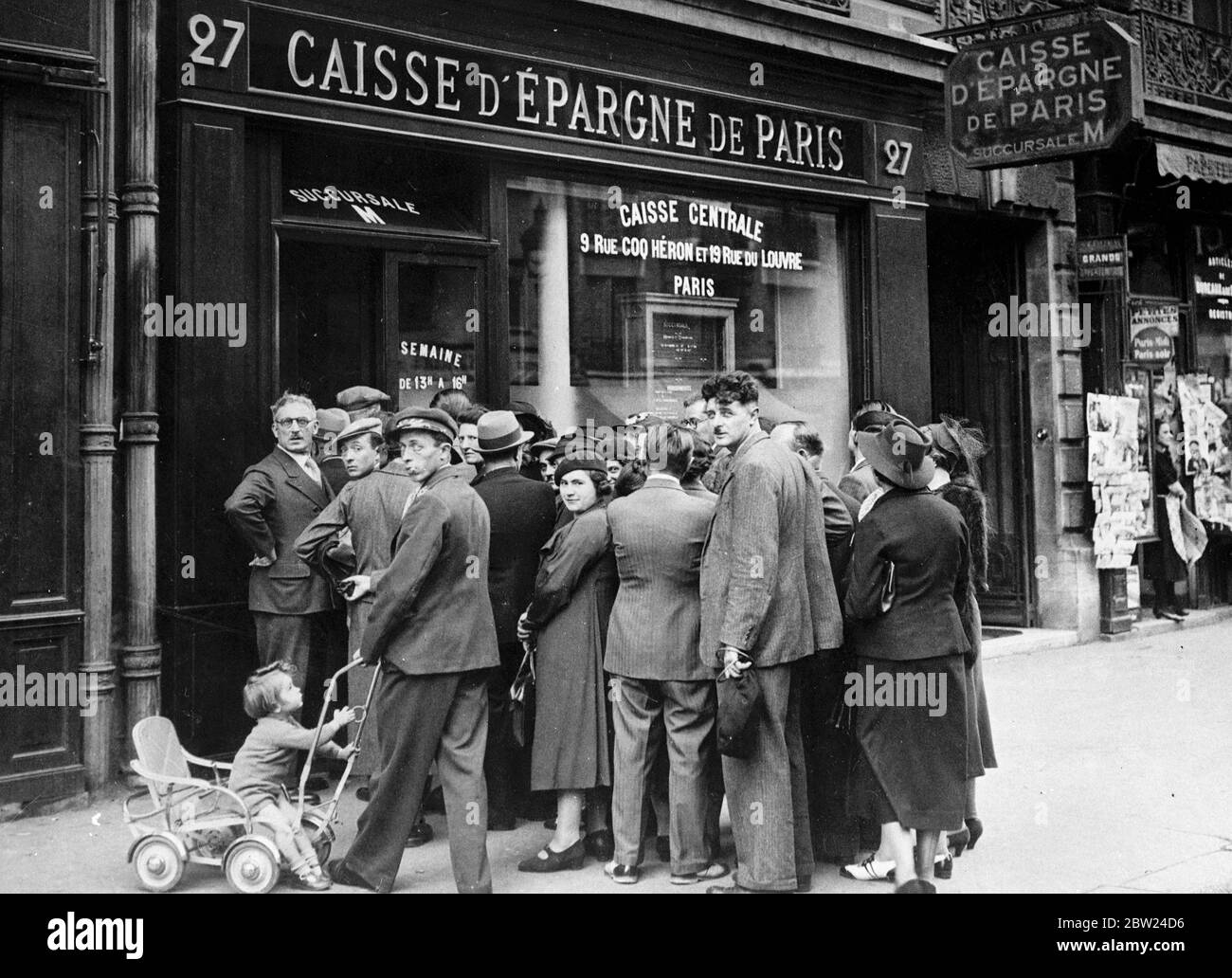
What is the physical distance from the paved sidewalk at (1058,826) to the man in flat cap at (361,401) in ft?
7.33

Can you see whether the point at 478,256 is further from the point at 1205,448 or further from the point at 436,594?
the point at 1205,448

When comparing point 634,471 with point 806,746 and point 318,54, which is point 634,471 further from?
point 318,54

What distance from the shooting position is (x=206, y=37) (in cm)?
754

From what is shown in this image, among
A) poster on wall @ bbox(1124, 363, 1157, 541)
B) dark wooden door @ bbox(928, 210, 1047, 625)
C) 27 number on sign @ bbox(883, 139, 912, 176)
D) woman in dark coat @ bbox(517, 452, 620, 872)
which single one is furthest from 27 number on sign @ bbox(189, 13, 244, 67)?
poster on wall @ bbox(1124, 363, 1157, 541)

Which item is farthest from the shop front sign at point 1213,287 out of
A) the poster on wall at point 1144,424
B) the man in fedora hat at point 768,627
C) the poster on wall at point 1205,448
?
the man in fedora hat at point 768,627

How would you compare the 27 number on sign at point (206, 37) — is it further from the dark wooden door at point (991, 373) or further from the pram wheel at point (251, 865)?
the dark wooden door at point (991, 373)

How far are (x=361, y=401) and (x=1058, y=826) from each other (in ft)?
14.7

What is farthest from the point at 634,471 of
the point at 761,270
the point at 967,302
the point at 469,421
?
the point at 967,302

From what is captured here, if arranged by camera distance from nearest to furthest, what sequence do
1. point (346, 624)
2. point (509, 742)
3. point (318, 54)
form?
point (509, 742)
point (346, 624)
point (318, 54)

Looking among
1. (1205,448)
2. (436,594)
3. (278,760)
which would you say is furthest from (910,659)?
(1205,448)

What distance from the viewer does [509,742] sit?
6.92m

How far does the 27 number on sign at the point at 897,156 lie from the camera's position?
11602 mm
